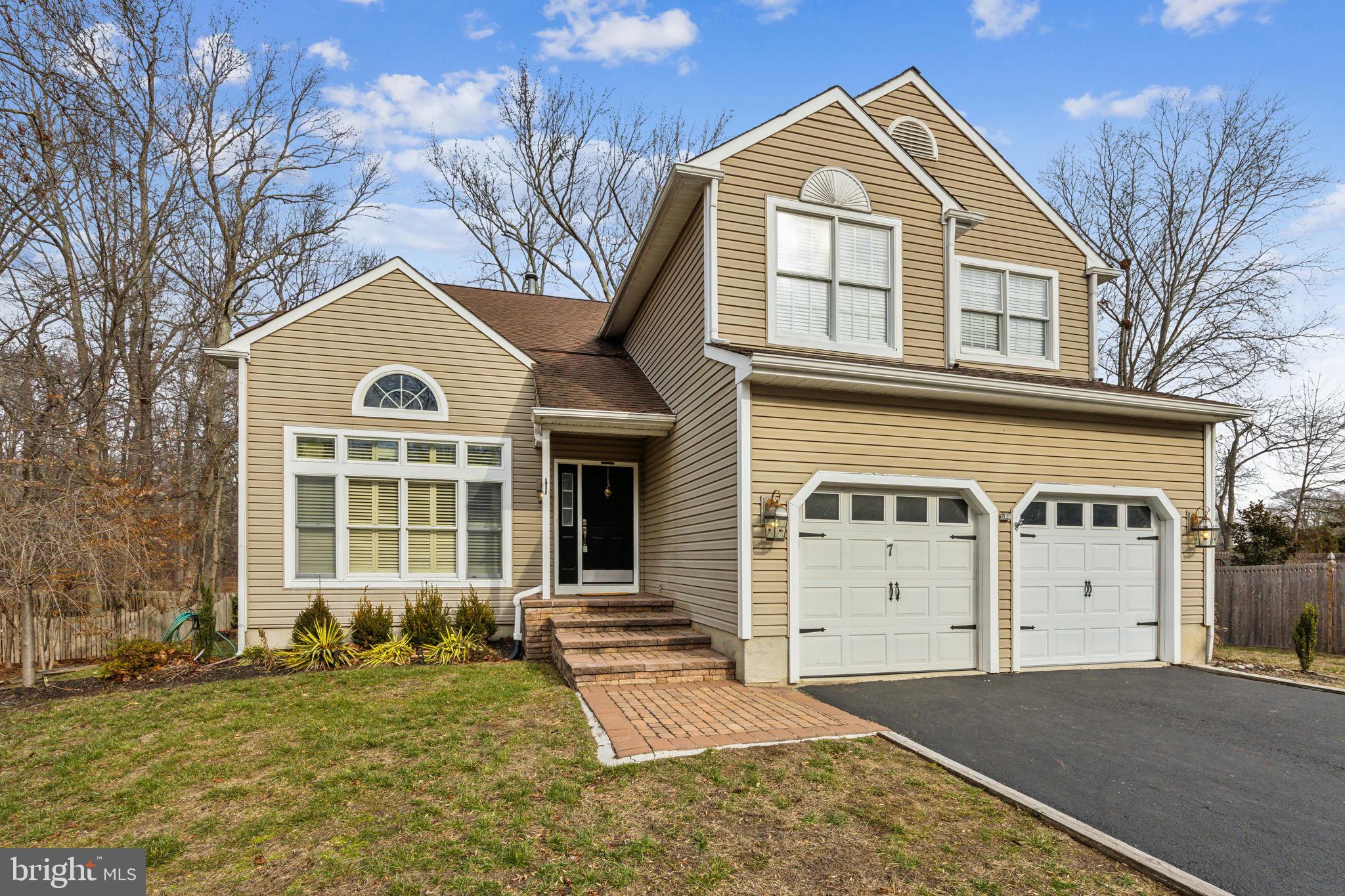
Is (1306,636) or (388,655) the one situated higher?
(1306,636)

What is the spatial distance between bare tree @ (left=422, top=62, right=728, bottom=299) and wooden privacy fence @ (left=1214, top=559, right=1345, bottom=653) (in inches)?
641

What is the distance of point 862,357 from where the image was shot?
809 cm

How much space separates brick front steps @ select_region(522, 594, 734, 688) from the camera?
7082 mm

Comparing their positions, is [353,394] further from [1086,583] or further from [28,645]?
[1086,583]

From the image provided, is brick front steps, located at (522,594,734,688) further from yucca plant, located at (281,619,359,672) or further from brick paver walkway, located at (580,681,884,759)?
yucca plant, located at (281,619,359,672)

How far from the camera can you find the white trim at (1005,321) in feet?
28.7

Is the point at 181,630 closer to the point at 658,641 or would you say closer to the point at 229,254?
the point at 658,641

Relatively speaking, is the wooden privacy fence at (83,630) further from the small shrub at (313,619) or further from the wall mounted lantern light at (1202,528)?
the wall mounted lantern light at (1202,528)

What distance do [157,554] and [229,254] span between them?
8433 mm

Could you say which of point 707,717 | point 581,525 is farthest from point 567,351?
point 707,717

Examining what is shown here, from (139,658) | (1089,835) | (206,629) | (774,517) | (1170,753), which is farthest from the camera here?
(206,629)

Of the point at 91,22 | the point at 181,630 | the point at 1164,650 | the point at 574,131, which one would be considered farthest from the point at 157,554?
the point at 574,131

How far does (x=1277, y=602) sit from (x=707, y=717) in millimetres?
11313

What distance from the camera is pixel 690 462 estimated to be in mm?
8773
